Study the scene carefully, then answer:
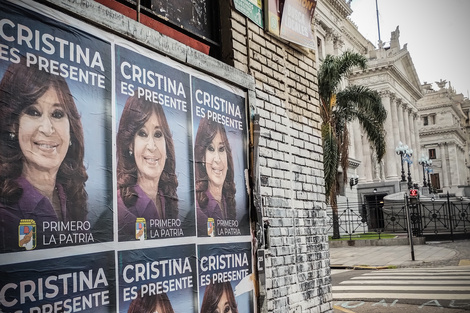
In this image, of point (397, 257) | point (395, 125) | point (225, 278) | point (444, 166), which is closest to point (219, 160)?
point (225, 278)

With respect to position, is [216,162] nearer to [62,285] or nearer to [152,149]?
[152,149]

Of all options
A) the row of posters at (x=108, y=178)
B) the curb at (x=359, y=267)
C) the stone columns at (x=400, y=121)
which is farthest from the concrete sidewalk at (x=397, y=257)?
the stone columns at (x=400, y=121)

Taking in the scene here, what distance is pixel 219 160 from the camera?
455 cm

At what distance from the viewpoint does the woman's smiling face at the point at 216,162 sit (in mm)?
4422

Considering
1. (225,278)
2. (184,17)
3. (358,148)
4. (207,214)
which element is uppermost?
(358,148)

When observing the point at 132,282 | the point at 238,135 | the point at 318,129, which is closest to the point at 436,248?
the point at 318,129

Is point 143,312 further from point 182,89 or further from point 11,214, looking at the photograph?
point 182,89

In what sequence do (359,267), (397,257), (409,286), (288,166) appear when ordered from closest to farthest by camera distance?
(288,166) → (409,286) → (359,267) → (397,257)

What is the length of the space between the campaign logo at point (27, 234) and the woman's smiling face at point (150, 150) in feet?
3.21

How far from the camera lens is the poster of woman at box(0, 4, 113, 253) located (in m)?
2.74

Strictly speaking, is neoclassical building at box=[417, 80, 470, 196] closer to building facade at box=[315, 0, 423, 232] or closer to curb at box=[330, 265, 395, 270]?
building facade at box=[315, 0, 423, 232]

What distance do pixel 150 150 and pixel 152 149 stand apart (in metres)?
0.02

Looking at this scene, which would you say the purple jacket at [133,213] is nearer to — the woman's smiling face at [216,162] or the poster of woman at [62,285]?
the poster of woman at [62,285]

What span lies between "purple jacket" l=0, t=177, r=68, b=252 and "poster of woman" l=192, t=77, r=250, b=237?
1.53m
